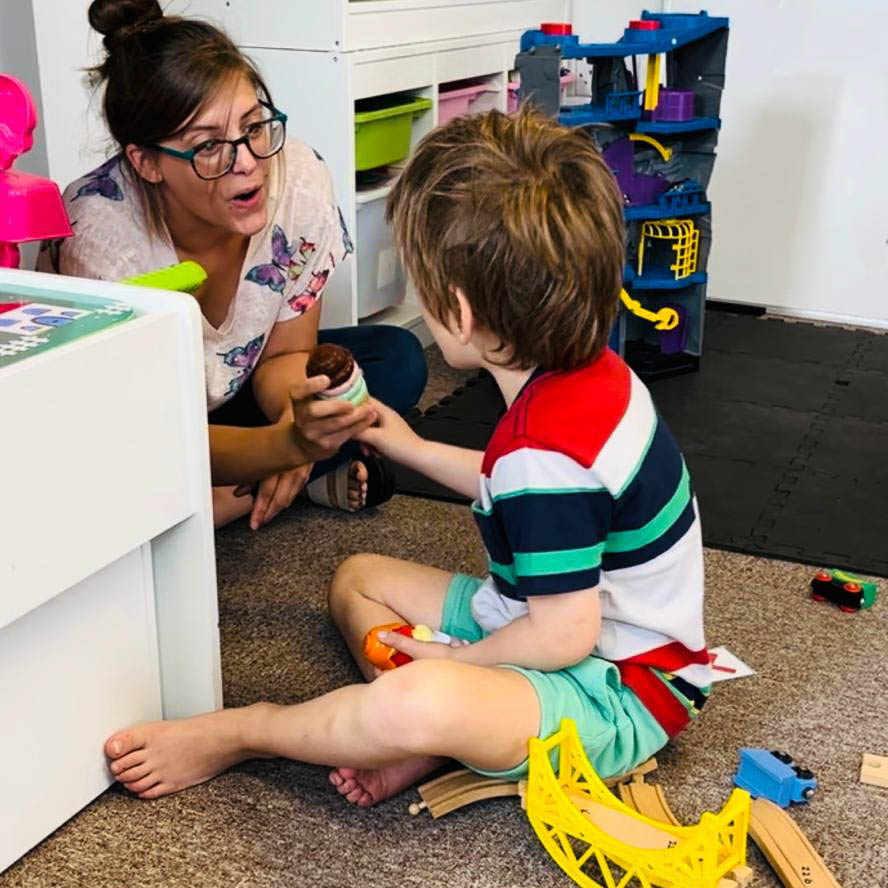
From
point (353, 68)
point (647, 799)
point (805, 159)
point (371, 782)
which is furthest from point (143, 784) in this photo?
point (805, 159)

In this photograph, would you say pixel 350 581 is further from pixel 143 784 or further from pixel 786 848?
pixel 786 848

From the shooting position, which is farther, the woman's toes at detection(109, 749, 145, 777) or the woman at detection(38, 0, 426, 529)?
the woman at detection(38, 0, 426, 529)

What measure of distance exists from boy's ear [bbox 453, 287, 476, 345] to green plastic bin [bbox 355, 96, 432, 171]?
0.95 m

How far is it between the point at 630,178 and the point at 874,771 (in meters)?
1.17

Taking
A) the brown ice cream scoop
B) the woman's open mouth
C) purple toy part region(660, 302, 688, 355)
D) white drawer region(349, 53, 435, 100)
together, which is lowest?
purple toy part region(660, 302, 688, 355)

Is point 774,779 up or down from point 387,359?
down

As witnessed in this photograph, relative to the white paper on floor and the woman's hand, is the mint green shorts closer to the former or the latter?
the white paper on floor

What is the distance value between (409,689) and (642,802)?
23 centimetres

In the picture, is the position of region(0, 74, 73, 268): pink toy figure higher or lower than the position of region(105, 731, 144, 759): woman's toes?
higher

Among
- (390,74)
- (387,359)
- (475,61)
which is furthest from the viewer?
(475,61)

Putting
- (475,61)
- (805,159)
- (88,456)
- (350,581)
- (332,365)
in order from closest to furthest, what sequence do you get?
(88,456) < (332,365) < (350,581) < (475,61) < (805,159)

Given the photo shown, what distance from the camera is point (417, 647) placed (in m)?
0.98

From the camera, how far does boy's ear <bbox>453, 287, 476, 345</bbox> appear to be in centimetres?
89

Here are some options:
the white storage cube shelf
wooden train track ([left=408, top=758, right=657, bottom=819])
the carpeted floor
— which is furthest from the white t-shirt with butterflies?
wooden train track ([left=408, top=758, right=657, bottom=819])
